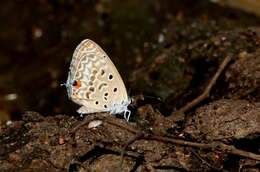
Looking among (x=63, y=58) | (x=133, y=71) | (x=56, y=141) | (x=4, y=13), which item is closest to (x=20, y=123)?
(x=56, y=141)

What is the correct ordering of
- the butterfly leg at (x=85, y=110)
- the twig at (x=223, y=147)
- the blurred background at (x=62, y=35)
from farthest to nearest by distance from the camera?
the blurred background at (x=62, y=35) → the butterfly leg at (x=85, y=110) → the twig at (x=223, y=147)

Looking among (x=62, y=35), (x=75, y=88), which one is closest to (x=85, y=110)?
(x=75, y=88)

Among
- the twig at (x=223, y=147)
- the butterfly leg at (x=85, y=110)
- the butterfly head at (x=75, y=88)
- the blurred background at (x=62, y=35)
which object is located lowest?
the twig at (x=223, y=147)

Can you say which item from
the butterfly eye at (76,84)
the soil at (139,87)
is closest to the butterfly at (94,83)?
the butterfly eye at (76,84)

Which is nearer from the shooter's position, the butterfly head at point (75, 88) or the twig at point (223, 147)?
the twig at point (223, 147)

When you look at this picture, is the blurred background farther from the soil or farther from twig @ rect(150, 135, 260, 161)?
twig @ rect(150, 135, 260, 161)

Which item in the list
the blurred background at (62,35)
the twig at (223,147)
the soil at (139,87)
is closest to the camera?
the twig at (223,147)

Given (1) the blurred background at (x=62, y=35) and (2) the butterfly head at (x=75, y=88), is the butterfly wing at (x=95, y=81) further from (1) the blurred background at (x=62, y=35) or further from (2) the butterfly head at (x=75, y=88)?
(1) the blurred background at (x=62, y=35)

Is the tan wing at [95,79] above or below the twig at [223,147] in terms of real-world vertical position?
above

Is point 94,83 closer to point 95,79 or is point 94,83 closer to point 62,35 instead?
point 95,79
